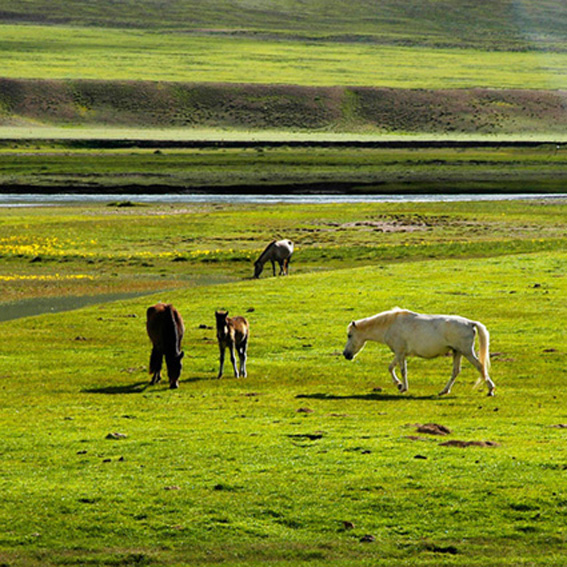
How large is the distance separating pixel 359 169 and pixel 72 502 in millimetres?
96764

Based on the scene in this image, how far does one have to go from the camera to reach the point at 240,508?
41.1 ft

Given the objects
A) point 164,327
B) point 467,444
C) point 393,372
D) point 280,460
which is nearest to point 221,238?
point 164,327

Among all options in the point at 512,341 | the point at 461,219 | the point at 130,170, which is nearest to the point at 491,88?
the point at 130,170

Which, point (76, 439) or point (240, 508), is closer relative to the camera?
point (240, 508)

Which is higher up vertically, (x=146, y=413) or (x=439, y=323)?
(x=439, y=323)

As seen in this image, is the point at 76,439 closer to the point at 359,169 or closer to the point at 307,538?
the point at 307,538

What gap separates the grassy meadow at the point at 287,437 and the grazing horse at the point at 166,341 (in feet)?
1.50

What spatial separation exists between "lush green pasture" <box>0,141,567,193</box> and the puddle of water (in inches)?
2221

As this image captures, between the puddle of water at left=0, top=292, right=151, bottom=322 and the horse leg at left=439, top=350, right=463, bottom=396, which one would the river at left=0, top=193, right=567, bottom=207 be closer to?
→ the puddle of water at left=0, top=292, right=151, bottom=322

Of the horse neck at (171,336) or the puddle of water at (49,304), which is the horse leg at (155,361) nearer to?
the horse neck at (171,336)

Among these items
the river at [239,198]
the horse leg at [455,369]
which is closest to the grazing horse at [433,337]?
the horse leg at [455,369]

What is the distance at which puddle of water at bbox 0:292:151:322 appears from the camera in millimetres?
34969

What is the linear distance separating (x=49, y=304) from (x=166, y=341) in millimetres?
16961

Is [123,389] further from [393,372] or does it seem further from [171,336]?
[393,372]
